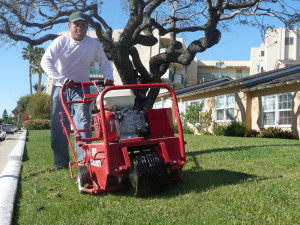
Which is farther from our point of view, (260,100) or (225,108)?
(225,108)

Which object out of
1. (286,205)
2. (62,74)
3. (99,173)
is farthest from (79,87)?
(286,205)

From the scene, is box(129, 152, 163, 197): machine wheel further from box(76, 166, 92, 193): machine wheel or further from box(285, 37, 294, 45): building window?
box(285, 37, 294, 45): building window

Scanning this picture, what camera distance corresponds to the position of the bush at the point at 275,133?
15.0m

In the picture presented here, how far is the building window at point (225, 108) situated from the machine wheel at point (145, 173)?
52.9 ft

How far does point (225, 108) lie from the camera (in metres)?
20.1

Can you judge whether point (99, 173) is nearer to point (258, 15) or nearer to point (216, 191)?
point (216, 191)

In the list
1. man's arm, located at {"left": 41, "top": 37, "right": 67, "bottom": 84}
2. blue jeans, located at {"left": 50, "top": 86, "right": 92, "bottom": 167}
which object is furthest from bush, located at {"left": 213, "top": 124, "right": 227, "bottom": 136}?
man's arm, located at {"left": 41, "top": 37, "right": 67, "bottom": 84}

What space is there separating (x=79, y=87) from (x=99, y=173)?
1.96m

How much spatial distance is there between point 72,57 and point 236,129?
13.2 meters

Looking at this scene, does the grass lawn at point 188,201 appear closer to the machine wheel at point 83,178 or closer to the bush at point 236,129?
the machine wheel at point 83,178

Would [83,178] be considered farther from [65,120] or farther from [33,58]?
[33,58]

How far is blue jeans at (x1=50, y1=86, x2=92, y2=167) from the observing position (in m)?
5.20

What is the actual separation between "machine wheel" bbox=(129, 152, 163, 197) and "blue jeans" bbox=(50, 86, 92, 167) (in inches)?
51.9

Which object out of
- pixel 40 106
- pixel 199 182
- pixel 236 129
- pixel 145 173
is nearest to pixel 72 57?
pixel 145 173
